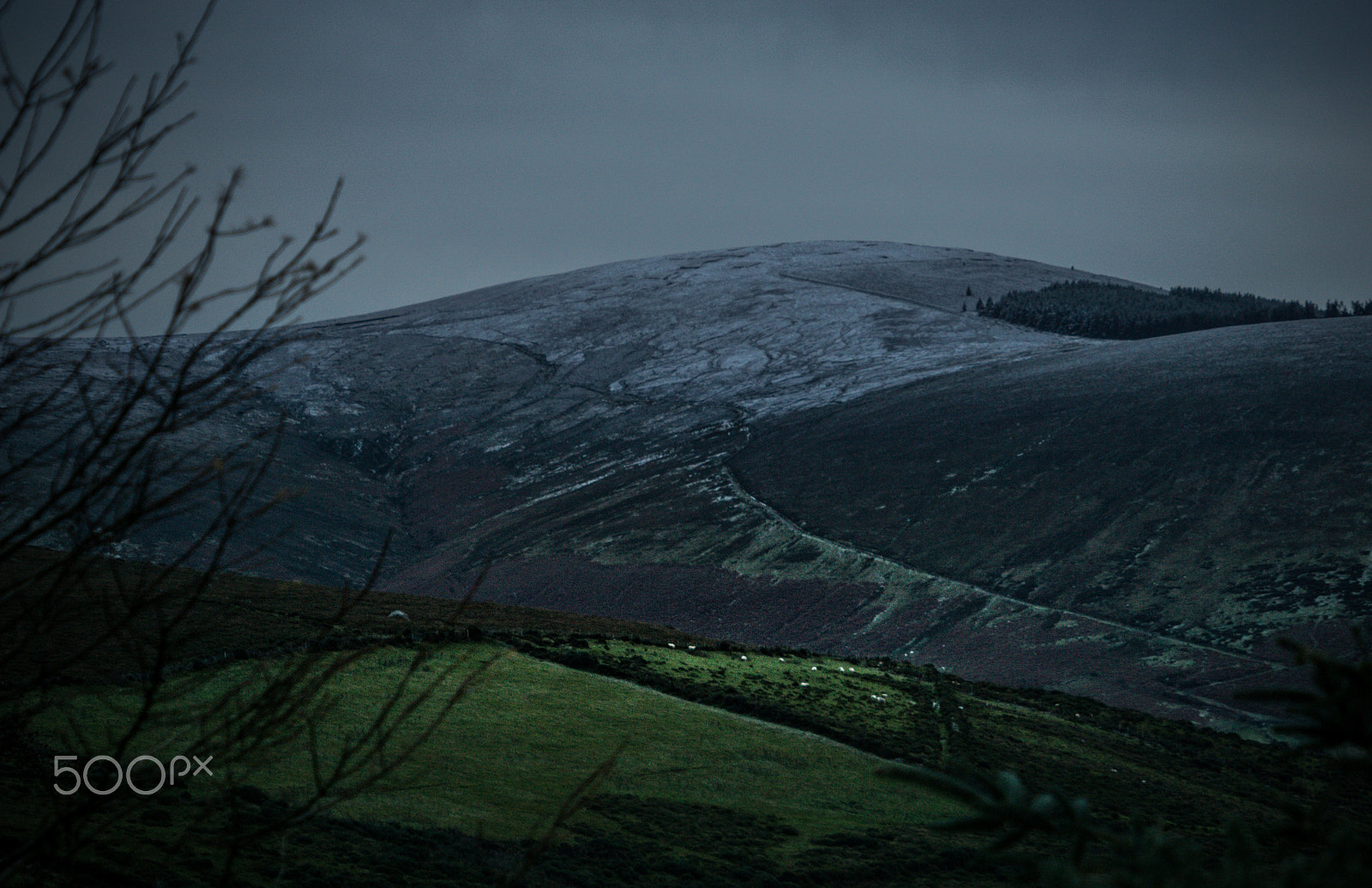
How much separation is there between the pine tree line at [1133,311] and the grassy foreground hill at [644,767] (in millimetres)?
73353

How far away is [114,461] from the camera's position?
5.02 m

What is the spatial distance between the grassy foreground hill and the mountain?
27.6 feet

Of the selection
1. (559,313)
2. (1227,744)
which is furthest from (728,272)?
(1227,744)

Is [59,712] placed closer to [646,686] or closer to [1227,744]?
[646,686]

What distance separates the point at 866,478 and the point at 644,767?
4738cm

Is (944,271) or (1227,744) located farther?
(944,271)

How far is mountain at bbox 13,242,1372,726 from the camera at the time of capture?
155 ft

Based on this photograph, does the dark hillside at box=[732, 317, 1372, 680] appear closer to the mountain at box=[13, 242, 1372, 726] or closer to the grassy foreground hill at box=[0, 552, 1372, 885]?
the mountain at box=[13, 242, 1372, 726]

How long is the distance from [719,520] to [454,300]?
291 ft

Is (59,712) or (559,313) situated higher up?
(559,313)

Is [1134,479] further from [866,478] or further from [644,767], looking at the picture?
[644,767]

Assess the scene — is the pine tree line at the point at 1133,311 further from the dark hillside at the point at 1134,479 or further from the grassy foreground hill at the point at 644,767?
the grassy foreground hill at the point at 644,767

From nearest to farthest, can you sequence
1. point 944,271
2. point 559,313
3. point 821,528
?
point 821,528
point 559,313
point 944,271

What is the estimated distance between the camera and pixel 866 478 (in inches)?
2694
